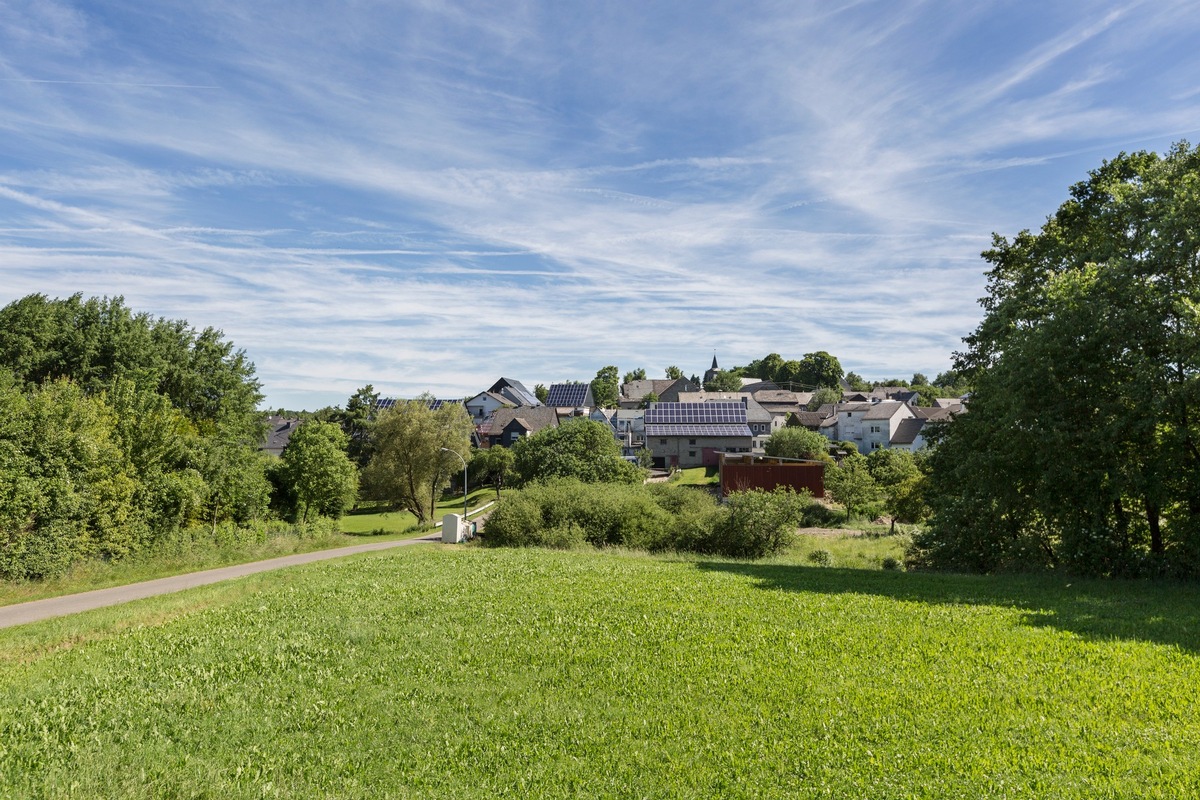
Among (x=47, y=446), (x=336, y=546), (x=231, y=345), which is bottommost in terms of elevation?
(x=336, y=546)

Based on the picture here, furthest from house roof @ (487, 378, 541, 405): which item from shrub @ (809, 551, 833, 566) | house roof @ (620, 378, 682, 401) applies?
shrub @ (809, 551, 833, 566)

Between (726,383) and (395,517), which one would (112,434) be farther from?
(726,383)

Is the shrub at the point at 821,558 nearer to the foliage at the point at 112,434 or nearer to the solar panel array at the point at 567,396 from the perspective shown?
the foliage at the point at 112,434

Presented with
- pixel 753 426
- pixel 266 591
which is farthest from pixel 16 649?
pixel 753 426

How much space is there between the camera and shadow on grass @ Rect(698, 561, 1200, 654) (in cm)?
1117

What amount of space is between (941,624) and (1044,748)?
497 cm

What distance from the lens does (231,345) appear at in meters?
42.2

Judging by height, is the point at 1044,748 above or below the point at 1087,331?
below

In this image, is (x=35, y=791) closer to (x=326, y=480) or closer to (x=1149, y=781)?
(x=1149, y=781)

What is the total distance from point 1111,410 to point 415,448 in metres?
40.3

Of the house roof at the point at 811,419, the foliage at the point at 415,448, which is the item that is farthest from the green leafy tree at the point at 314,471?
the house roof at the point at 811,419

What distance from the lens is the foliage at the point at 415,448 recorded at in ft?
156

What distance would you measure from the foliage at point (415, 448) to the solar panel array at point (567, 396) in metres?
64.6

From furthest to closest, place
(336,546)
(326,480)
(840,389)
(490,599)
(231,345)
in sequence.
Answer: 1. (840,389)
2. (326,480)
3. (231,345)
4. (336,546)
5. (490,599)
